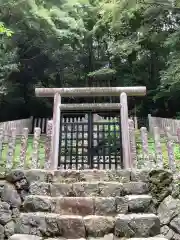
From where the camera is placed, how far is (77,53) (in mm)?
16578

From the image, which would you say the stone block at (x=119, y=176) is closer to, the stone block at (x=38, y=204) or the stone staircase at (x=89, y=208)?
the stone staircase at (x=89, y=208)

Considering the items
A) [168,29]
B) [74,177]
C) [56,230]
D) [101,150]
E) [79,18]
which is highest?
[79,18]

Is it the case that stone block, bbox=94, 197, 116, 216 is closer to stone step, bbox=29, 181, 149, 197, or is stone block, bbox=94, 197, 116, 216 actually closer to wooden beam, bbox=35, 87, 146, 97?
stone step, bbox=29, 181, 149, 197

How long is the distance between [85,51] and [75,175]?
51.4 feet

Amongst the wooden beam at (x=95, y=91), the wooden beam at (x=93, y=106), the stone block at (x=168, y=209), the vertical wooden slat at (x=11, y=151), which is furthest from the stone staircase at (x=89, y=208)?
the wooden beam at (x=95, y=91)

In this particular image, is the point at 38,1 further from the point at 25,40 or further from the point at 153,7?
the point at 153,7

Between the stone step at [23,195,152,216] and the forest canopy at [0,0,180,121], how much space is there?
6.64 meters

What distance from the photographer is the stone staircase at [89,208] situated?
260 centimetres

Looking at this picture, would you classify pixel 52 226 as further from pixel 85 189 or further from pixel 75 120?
pixel 75 120

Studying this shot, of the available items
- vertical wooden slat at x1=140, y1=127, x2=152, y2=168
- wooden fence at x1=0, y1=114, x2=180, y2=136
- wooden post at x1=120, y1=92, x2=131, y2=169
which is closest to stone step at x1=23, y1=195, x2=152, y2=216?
vertical wooden slat at x1=140, y1=127, x2=152, y2=168

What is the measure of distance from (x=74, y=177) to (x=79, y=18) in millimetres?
12034

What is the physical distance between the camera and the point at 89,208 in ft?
9.48

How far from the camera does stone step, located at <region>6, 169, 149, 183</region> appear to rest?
344 cm

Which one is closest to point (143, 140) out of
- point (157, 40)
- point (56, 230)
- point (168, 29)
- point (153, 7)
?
point (56, 230)
